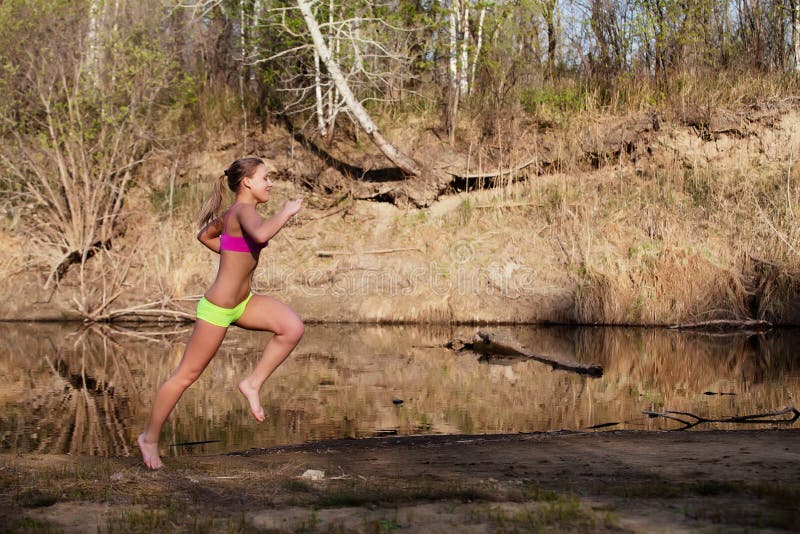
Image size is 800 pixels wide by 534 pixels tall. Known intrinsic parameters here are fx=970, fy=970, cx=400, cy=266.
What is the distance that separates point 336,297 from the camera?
20781 millimetres

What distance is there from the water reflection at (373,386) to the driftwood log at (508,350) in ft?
0.74

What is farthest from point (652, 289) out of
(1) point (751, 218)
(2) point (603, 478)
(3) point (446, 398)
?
(2) point (603, 478)

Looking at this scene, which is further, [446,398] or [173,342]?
[173,342]

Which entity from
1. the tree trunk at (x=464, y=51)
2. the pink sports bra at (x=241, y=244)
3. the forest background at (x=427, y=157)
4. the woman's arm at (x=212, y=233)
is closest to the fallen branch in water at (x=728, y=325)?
the forest background at (x=427, y=157)

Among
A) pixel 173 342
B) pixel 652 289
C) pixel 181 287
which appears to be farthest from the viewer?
pixel 181 287

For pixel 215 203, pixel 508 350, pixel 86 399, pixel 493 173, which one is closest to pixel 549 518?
pixel 215 203

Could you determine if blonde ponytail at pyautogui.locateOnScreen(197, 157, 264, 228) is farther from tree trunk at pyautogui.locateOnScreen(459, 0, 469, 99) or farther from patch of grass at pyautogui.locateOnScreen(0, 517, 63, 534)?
tree trunk at pyautogui.locateOnScreen(459, 0, 469, 99)

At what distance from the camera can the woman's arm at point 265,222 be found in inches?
255

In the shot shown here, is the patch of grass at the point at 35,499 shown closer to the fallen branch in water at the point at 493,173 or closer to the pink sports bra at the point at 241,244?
the pink sports bra at the point at 241,244

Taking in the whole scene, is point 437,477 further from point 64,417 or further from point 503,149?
point 503,149

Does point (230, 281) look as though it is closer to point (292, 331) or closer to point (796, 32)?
point (292, 331)

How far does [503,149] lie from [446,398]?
13545mm

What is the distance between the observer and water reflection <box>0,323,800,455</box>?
31.0 ft

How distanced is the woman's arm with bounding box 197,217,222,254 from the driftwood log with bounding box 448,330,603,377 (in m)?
7.02
